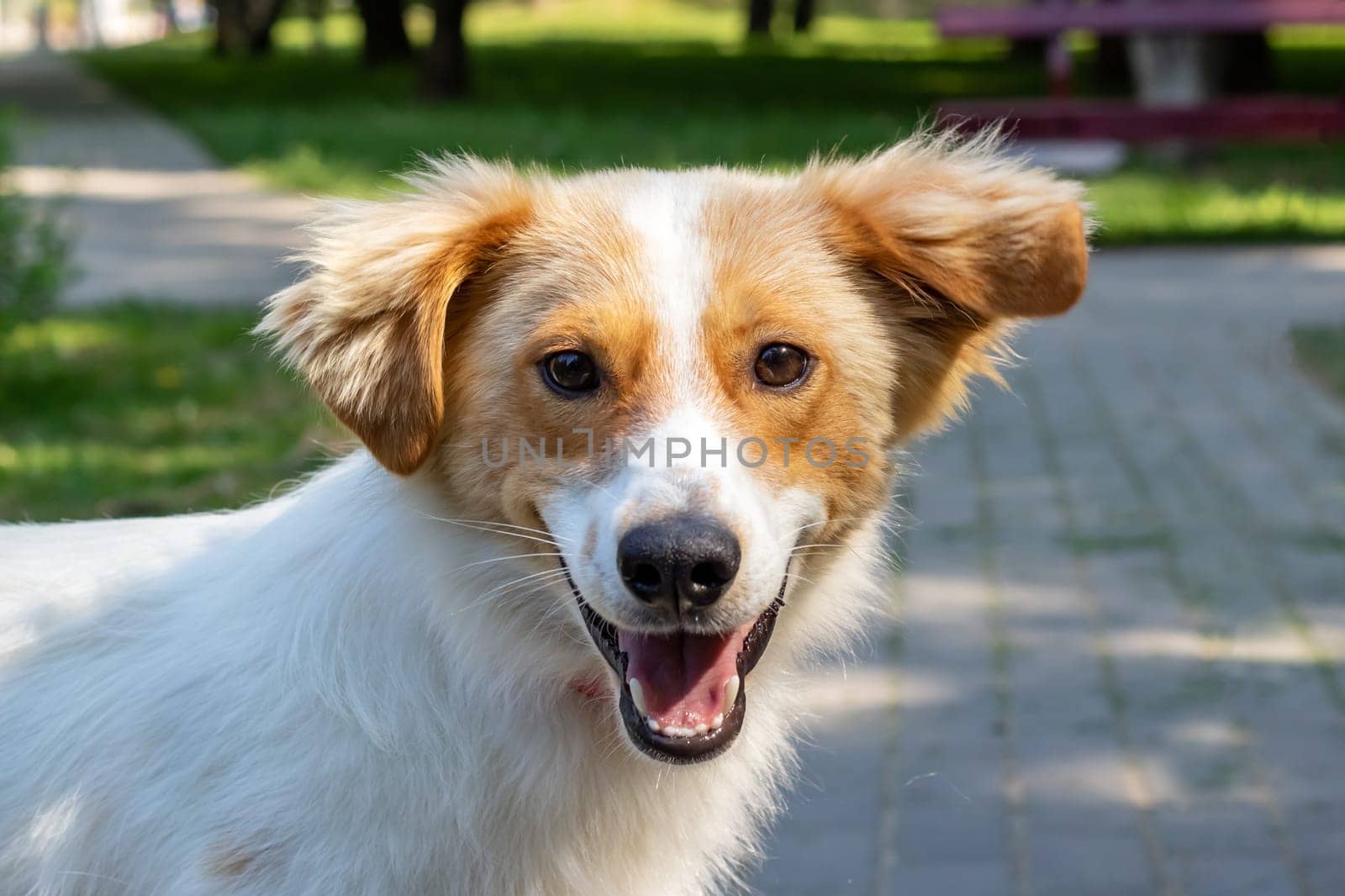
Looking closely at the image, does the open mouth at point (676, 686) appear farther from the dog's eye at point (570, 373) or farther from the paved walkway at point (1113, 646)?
the paved walkway at point (1113, 646)

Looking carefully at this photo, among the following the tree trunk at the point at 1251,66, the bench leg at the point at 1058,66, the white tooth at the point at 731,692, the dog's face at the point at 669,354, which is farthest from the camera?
the tree trunk at the point at 1251,66

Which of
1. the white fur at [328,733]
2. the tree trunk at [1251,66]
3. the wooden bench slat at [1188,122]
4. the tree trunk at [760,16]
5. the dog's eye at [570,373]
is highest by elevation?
the dog's eye at [570,373]

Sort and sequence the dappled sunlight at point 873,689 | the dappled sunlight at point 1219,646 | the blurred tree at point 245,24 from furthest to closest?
the blurred tree at point 245,24 → the dappled sunlight at point 1219,646 → the dappled sunlight at point 873,689

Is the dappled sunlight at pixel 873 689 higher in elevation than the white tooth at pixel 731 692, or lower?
lower

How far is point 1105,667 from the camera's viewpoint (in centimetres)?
520

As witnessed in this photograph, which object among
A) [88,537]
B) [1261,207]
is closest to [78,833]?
[88,537]

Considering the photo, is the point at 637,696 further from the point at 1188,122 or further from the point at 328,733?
the point at 1188,122

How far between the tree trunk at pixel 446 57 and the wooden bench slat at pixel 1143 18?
31.8ft

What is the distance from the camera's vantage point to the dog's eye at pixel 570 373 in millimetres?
2811

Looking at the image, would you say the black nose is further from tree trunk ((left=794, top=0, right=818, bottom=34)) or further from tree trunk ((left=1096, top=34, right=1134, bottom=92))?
tree trunk ((left=794, top=0, right=818, bottom=34))

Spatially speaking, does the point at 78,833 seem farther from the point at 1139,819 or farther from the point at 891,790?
the point at 1139,819

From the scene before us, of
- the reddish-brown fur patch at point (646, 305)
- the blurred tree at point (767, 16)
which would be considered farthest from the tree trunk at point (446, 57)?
the reddish-brown fur patch at point (646, 305)

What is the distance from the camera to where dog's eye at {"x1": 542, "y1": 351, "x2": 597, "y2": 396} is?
2.81 meters

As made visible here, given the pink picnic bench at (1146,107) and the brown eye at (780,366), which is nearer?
the brown eye at (780,366)
